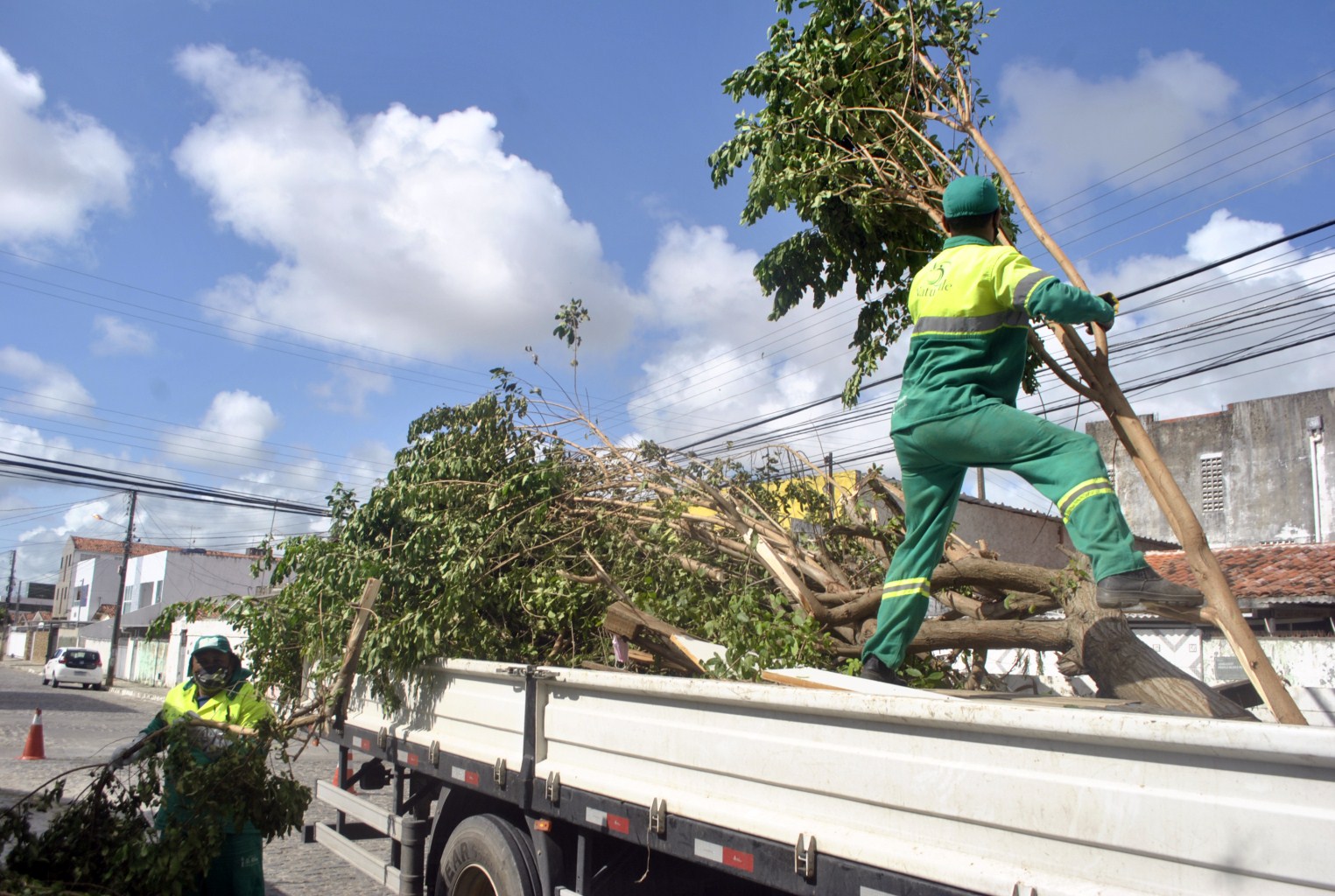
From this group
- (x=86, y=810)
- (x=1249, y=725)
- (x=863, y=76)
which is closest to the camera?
(x=1249, y=725)

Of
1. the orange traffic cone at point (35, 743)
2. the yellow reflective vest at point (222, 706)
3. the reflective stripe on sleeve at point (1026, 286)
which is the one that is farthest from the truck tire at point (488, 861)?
the orange traffic cone at point (35, 743)

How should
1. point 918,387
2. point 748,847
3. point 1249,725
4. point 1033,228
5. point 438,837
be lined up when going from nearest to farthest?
point 1249,725, point 748,847, point 918,387, point 1033,228, point 438,837

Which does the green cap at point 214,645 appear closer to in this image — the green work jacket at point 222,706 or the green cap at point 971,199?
the green work jacket at point 222,706

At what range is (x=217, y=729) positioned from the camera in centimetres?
461

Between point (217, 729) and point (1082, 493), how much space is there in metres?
3.78

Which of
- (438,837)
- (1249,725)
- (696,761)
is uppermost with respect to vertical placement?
(1249,725)

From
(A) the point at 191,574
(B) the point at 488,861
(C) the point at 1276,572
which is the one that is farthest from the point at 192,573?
(B) the point at 488,861

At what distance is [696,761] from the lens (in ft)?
9.89

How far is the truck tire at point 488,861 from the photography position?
150 inches

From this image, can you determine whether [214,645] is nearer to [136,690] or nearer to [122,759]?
[122,759]

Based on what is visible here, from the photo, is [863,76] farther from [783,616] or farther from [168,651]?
[168,651]

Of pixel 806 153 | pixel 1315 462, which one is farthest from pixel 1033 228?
pixel 1315 462

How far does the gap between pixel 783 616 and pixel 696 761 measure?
2.08 metres

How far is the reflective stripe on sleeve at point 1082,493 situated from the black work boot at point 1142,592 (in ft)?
0.77
